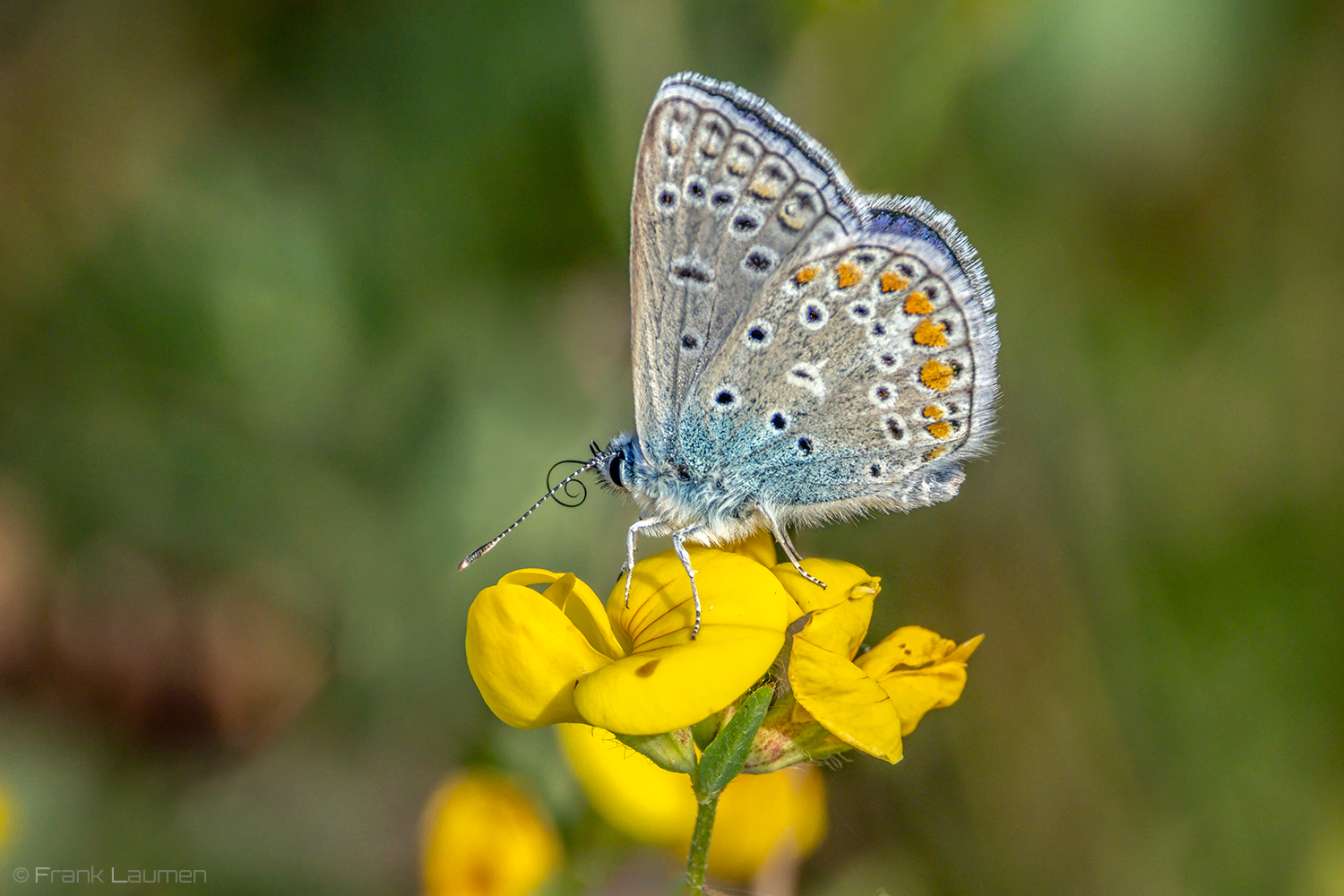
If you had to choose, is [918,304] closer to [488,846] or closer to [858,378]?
[858,378]

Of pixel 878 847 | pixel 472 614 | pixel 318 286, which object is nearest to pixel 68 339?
pixel 318 286

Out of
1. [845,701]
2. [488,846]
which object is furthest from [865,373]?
[488,846]

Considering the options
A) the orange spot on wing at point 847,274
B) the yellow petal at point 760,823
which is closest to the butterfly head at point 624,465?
the orange spot on wing at point 847,274

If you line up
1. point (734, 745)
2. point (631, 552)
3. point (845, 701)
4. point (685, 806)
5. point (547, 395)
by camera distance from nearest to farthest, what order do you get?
1. point (734, 745)
2. point (845, 701)
3. point (631, 552)
4. point (685, 806)
5. point (547, 395)

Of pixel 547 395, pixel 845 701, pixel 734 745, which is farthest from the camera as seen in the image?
pixel 547 395

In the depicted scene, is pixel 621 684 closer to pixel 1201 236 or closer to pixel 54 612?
pixel 54 612

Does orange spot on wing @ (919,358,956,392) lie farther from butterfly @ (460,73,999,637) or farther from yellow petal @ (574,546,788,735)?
yellow petal @ (574,546,788,735)

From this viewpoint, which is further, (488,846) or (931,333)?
(488,846)
